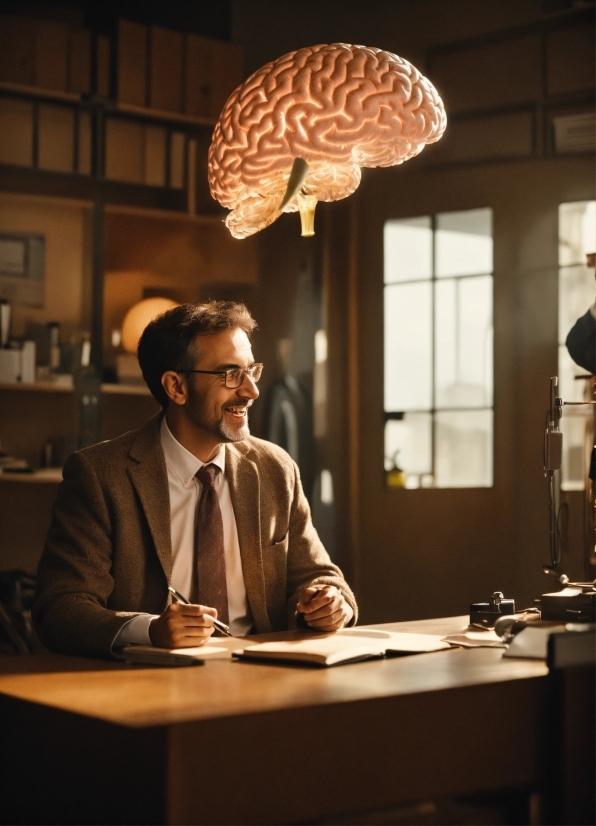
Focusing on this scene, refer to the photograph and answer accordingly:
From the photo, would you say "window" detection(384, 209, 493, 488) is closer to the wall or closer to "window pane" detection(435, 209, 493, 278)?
"window pane" detection(435, 209, 493, 278)

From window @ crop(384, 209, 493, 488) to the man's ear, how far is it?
2054 millimetres

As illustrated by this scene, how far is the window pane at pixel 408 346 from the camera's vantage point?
14.7 feet

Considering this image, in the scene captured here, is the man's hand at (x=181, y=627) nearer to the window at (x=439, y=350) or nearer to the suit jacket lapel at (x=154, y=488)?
the suit jacket lapel at (x=154, y=488)

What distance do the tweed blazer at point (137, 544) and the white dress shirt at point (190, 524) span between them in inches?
0.9

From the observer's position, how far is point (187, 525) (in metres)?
2.31

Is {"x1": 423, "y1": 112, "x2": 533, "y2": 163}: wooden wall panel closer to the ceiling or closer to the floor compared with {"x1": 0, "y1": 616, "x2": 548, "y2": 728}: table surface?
closer to the ceiling

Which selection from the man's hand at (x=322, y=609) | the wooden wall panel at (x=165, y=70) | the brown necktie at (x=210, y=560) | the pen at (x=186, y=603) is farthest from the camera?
the wooden wall panel at (x=165, y=70)

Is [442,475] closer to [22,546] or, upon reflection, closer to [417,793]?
[22,546]

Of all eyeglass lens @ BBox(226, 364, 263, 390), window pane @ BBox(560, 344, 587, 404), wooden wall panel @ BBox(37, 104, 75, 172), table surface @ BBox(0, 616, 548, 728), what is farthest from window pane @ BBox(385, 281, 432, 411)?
table surface @ BBox(0, 616, 548, 728)

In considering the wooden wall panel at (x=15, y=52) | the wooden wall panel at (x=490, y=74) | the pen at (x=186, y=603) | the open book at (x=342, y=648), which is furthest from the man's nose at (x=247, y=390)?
the wooden wall panel at (x=490, y=74)

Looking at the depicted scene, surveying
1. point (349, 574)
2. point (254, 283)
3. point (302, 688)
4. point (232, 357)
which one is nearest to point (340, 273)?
point (254, 283)

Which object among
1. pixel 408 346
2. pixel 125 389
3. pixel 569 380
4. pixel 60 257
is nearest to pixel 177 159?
pixel 60 257

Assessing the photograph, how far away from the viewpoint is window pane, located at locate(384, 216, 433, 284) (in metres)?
4.45

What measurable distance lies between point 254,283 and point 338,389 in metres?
0.61
